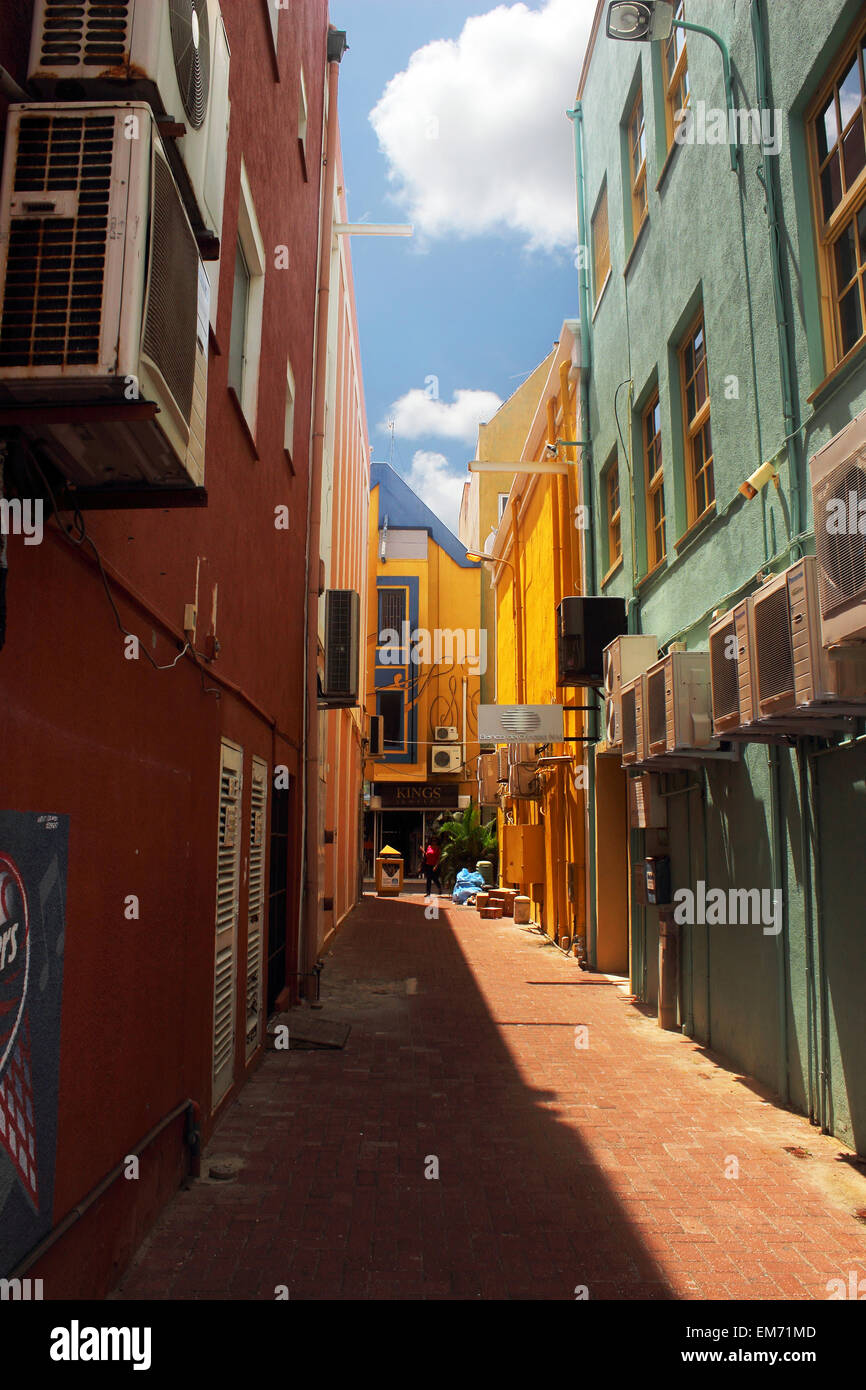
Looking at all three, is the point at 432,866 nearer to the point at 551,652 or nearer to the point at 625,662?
the point at 551,652

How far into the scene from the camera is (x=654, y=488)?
976 cm

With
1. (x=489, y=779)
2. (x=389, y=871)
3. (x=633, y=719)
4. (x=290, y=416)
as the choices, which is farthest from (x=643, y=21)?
(x=389, y=871)

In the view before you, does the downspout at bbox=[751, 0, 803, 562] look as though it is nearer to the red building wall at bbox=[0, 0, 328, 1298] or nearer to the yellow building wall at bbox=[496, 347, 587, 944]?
the red building wall at bbox=[0, 0, 328, 1298]

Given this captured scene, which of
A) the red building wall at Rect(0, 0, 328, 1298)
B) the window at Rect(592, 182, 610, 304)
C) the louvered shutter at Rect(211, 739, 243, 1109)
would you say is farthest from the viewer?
the window at Rect(592, 182, 610, 304)

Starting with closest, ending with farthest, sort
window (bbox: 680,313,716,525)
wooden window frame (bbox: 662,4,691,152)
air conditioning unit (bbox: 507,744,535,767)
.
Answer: window (bbox: 680,313,716,525), wooden window frame (bbox: 662,4,691,152), air conditioning unit (bbox: 507,744,535,767)

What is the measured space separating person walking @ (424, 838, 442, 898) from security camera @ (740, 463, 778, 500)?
1816cm

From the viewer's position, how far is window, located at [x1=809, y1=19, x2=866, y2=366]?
5152 mm

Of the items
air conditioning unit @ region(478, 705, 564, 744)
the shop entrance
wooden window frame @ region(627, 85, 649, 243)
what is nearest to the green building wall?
wooden window frame @ region(627, 85, 649, 243)

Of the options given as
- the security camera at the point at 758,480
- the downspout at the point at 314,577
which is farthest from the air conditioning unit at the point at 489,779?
the security camera at the point at 758,480

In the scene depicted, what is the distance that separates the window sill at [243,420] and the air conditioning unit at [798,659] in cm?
326

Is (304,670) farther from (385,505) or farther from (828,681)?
(385,505)

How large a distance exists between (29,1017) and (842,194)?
18.5 ft

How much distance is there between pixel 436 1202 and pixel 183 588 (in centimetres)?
308

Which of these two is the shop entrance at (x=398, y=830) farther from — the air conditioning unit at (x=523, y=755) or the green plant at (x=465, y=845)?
the air conditioning unit at (x=523, y=755)
